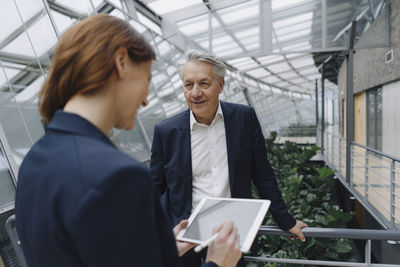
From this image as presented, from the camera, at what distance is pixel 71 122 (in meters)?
0.58

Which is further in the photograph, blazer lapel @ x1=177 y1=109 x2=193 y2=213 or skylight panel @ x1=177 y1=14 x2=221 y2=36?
skylight panel @ x1=177 y1=14 x2=221 y2=36

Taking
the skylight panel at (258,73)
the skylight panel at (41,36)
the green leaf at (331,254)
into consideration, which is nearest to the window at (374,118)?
the green leaf at (331,254)

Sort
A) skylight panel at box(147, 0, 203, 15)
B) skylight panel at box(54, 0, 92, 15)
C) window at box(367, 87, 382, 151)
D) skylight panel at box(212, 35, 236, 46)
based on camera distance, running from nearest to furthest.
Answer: skylight panel at box(54, 0, 92, 15)
window at box(367, 87, 382, 151)
skylight panel at box(147, 0, 203, 15)
skylight panel at box(212, 35, 236, 46)

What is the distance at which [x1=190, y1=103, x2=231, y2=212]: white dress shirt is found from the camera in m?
1.49

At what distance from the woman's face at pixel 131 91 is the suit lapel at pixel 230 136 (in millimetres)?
849

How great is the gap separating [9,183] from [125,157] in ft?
9.23

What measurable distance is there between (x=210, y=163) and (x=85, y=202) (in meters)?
1.06

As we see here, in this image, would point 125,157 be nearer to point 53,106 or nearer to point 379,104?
point 53,106

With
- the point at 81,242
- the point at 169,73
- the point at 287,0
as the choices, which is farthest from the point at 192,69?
→ the point at 287,0

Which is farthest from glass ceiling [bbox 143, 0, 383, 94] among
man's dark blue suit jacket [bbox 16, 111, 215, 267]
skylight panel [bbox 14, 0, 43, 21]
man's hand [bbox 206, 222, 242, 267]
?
man's dark blue suit jacket [bbox 16, 111, 215, 267]

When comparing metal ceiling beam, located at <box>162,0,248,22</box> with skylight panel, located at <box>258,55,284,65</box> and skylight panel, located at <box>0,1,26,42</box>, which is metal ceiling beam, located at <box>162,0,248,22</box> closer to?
skylight panel, located at <box>258,55,284,65</box>

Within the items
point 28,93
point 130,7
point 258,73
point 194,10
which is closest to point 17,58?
point 28,93

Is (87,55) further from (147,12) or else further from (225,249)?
(147,12)

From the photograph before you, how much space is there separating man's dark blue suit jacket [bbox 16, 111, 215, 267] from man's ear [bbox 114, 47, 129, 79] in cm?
13
